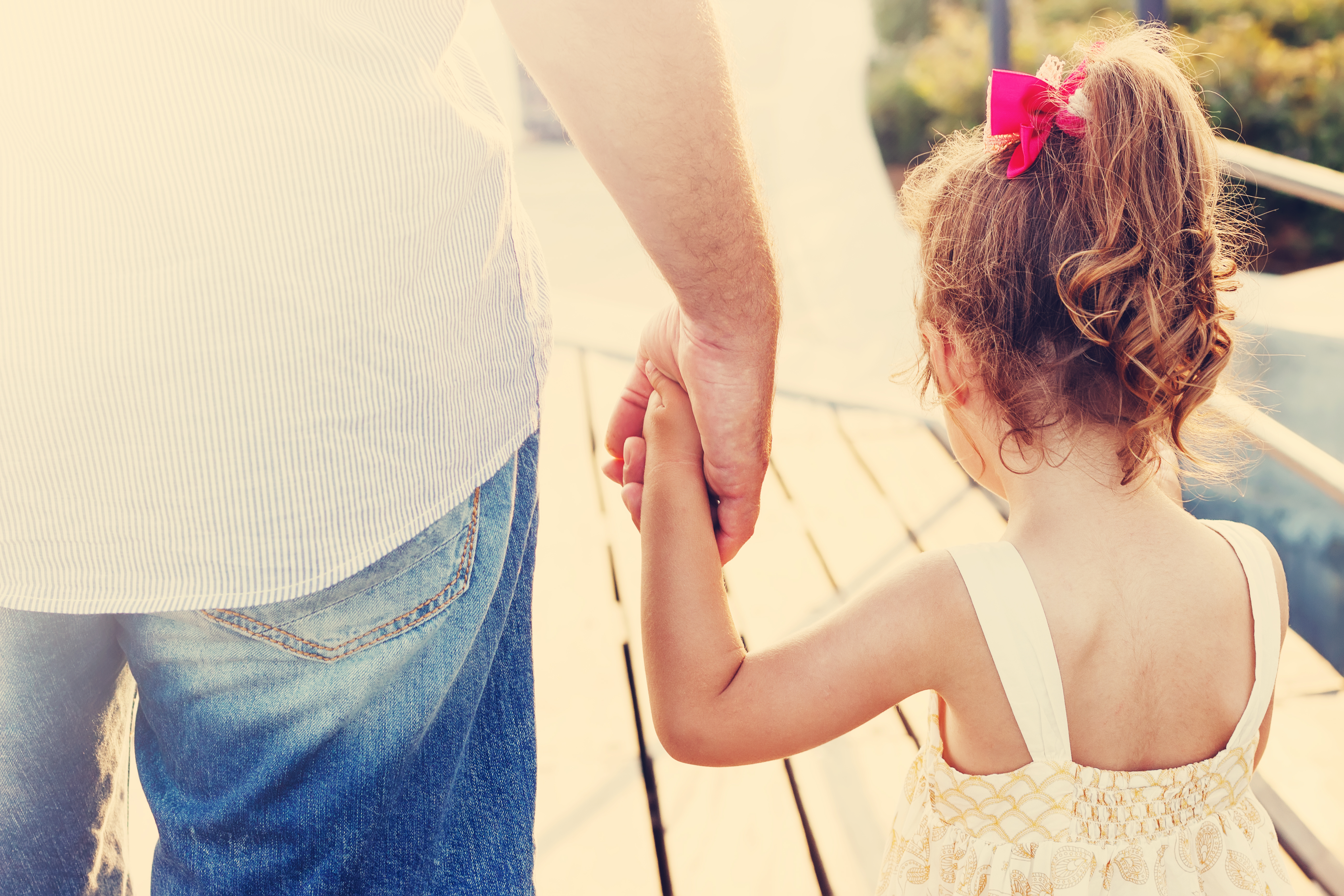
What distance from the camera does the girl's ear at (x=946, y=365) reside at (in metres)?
1.06

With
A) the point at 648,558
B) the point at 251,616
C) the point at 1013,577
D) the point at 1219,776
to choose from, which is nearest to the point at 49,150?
the point at 251,616

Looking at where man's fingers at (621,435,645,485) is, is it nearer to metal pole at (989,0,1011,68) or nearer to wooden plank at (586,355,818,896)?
wooden plank at (586,355,818,896)

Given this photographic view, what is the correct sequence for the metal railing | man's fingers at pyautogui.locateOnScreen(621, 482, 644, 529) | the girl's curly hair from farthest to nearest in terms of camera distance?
the metal railing
man's fingers at pyautogui.locateOnScreen(621, 482, 644, 529)
the girl's curly hair

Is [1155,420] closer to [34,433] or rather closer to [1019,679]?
[1019,679]

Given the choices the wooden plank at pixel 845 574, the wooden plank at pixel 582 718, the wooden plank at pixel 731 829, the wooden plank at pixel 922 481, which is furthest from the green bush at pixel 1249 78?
the wooden plank at pixel 731 829

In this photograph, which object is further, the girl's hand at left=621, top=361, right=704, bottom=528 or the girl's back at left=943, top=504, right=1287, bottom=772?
the girl's hand at left=621, top=361, right=704, bottom=528

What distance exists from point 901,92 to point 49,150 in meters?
6.93

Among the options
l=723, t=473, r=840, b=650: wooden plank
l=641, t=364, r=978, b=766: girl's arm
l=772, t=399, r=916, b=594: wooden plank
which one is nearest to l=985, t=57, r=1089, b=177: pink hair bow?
l=641, t=364, r=978, b=766: girl's arm

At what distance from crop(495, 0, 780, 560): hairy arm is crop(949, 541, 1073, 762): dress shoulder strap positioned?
256 millimetres

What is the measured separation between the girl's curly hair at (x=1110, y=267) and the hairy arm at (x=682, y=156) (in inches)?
8.7

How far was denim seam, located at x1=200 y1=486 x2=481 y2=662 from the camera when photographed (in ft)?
2.32

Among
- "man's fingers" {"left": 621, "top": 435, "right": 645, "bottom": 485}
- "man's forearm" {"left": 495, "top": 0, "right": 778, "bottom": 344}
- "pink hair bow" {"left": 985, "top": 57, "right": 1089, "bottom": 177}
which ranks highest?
"man's forearm" {"left": 495, "top": 0, "right": 778, "bottom": 344}

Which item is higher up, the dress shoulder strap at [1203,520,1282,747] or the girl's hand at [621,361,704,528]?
the girl's hand at [621,361,704,528]

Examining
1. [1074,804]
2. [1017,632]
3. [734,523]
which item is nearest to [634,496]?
[734,523]
